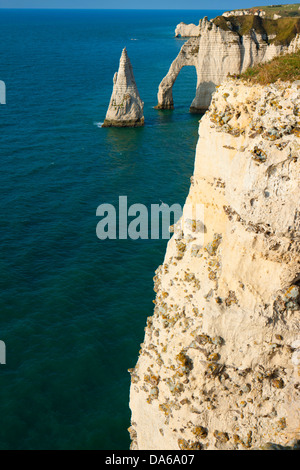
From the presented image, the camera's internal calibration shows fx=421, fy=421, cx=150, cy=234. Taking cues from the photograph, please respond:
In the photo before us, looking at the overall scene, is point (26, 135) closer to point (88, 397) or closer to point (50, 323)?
point (50, 323)

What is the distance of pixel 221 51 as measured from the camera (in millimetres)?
75000

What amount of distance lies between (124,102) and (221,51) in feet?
70.0

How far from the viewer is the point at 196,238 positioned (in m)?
14.3

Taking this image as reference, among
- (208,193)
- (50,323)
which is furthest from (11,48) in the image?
(208,193)

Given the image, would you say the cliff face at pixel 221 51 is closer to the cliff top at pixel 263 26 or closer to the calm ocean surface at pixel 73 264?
the cliff top at pixel 263 26

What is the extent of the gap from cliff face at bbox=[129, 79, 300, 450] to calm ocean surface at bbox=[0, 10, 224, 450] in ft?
32.6

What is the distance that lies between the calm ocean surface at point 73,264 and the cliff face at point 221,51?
20.7 ft

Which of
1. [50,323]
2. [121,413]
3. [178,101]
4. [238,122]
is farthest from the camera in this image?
[178,101]

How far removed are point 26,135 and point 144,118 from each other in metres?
20.8

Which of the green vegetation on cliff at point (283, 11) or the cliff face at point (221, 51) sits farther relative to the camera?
the green vegetation on cliff at point (283, 11)

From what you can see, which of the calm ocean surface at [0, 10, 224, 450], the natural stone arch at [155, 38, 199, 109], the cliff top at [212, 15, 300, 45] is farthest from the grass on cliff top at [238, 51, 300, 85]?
the natural stone arch at [155, 38, 199, 109]

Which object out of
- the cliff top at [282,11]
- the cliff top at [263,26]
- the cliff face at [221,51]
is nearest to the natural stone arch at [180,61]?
the cliff face at [221,51]

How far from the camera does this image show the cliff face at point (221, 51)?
72500 mm

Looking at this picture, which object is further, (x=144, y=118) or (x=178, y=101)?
(x=178, y=101)
